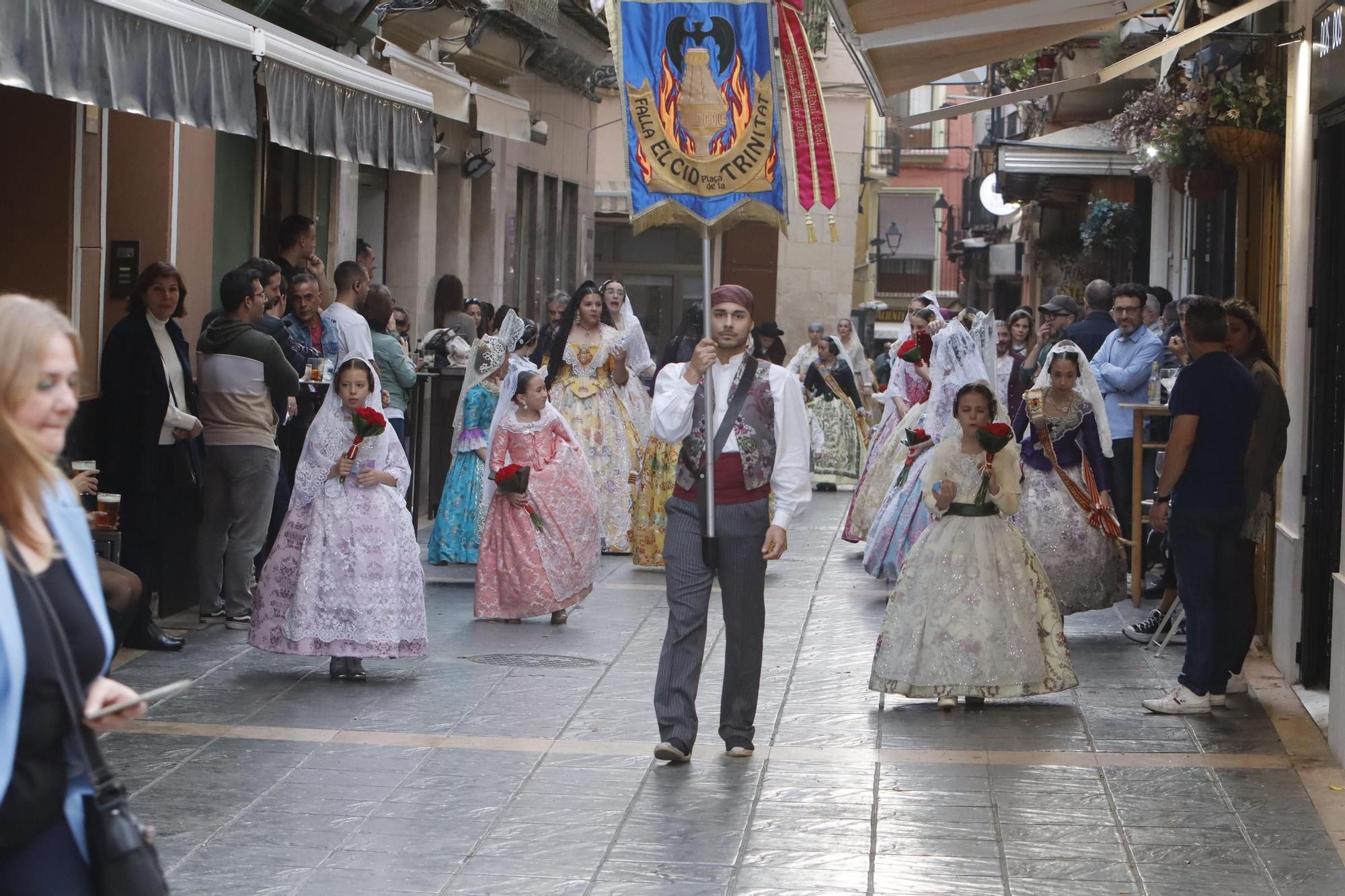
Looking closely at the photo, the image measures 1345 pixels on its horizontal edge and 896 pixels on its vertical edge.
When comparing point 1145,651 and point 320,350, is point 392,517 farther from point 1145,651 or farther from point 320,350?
point 1145,651

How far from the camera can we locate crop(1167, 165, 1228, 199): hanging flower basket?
12.1 m

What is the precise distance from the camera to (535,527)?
1100cm

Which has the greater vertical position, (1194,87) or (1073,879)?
(1194,87)

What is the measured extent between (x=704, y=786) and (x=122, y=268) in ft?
18.4

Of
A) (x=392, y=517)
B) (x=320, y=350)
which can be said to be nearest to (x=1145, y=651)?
(x=392, y=517)

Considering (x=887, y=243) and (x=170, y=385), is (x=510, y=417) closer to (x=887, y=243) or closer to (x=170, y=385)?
(x=170, y=385)

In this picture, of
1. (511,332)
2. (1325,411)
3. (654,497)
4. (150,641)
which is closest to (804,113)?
(1325,411)

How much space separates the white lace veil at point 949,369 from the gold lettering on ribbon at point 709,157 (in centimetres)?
255

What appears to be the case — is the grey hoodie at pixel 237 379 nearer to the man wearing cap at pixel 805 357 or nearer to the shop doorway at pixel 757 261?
the man wearing cap at pixel 805 357

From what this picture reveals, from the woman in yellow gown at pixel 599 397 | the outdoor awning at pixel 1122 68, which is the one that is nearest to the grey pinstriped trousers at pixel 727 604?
the outdoor awning at pixel 1122 68

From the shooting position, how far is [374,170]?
18047 mm

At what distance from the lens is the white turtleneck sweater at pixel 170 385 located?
9898mm

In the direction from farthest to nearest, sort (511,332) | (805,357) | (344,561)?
(805,357), (511,332), (344,561)

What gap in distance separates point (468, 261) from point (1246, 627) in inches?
533
